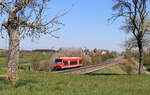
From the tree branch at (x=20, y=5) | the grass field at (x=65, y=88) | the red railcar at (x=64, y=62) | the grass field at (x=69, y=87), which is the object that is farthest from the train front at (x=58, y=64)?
the tree branch at (x=20, y=5)

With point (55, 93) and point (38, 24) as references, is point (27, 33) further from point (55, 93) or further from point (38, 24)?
point (55, 93)

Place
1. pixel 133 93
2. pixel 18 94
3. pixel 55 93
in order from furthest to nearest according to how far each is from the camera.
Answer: pixel 133 93, pixel 55 93, pixel 18 94

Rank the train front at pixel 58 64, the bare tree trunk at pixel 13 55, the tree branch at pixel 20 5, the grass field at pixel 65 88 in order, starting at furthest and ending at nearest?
the train front at pixel 58 64 → the tree branch at pixel 20 5 → the bare tree trunk at pixel 13 55 → the grass field at pixel 65 88


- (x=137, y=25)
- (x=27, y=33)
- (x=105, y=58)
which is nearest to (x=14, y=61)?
(x=27, y=33)

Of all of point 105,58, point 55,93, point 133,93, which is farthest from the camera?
point 105,58

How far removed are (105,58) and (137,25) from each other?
3560 inches

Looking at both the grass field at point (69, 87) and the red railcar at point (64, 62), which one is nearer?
the grass field at point (69, 87)

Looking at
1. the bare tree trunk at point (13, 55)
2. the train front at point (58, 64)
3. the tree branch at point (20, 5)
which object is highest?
the tree branch at point (20, 5)

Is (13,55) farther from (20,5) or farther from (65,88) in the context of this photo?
(65,88)

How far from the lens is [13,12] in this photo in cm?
1231

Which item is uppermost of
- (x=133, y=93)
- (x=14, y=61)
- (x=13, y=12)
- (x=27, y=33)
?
(x=13, y=12)

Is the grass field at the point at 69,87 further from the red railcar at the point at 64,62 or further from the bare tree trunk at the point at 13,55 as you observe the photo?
the red railcar at the point at 64,62

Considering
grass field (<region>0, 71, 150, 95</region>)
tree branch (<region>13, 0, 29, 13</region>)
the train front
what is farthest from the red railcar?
tree branch (<region>13, 0, 29, 13</region>)

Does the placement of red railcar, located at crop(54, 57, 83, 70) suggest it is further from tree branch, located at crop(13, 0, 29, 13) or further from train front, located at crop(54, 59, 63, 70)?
tree branch, located at crop(13, 0, 29, 13)
